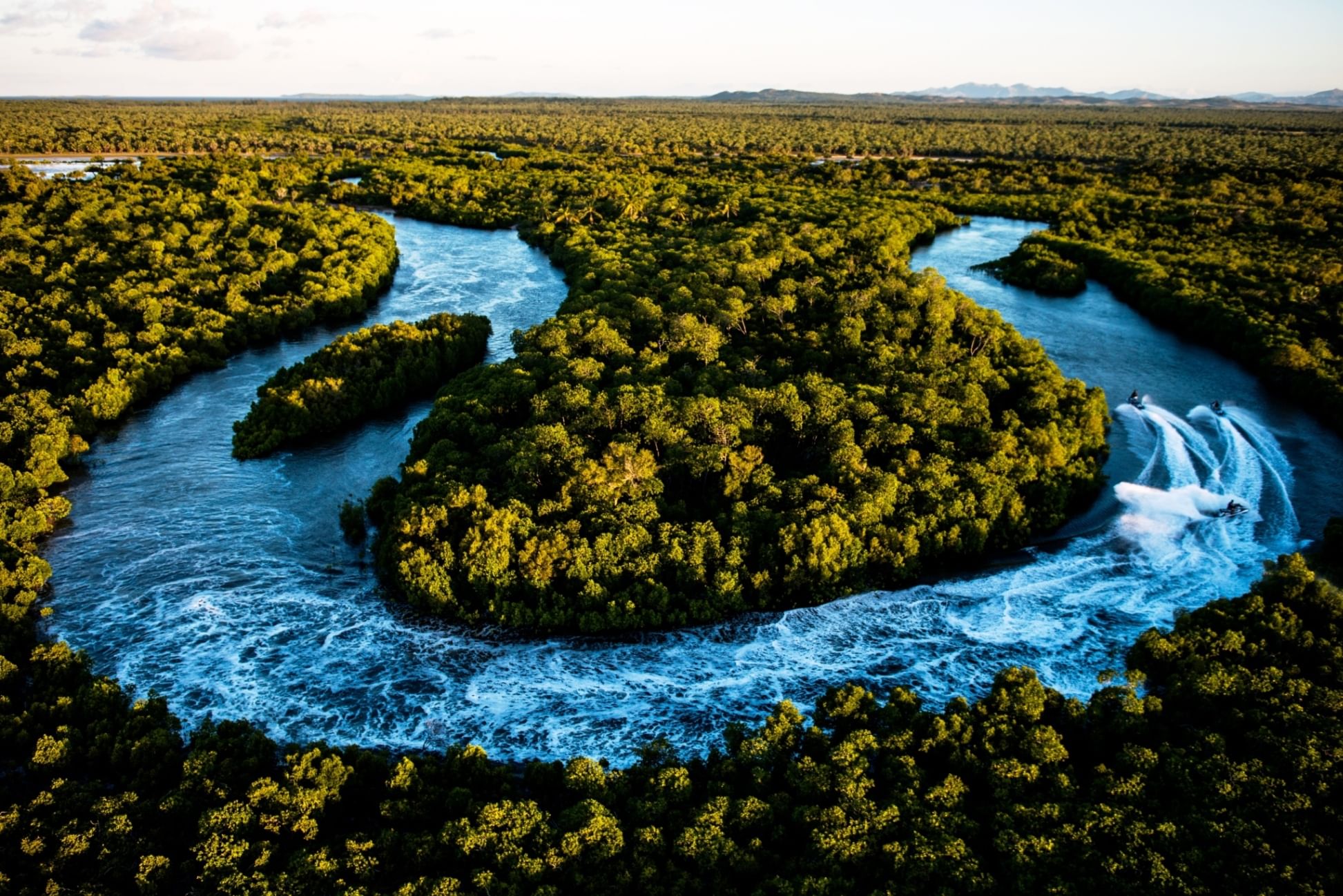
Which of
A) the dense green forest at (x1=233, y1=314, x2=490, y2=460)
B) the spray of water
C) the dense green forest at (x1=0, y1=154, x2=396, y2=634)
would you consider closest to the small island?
the spray of water

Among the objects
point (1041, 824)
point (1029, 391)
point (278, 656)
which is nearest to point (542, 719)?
point (278, 656)

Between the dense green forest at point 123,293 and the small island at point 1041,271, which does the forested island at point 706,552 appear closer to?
the dense green forest at point 123,293

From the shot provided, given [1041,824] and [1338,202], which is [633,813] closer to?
[1041,824]

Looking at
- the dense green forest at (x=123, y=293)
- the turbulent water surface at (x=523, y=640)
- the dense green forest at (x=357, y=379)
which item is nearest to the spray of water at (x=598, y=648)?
the turbulent water surface at (x=523, y=640)

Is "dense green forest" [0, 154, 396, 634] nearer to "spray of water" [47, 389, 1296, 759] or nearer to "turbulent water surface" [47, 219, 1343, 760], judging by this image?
"turbulent water surface" [47, 219, 1343, 760]

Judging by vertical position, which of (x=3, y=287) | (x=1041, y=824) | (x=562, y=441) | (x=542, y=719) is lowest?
(x=542, y=719)

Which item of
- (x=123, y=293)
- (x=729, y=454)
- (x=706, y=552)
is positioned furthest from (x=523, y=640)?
(x=123, y=293)
